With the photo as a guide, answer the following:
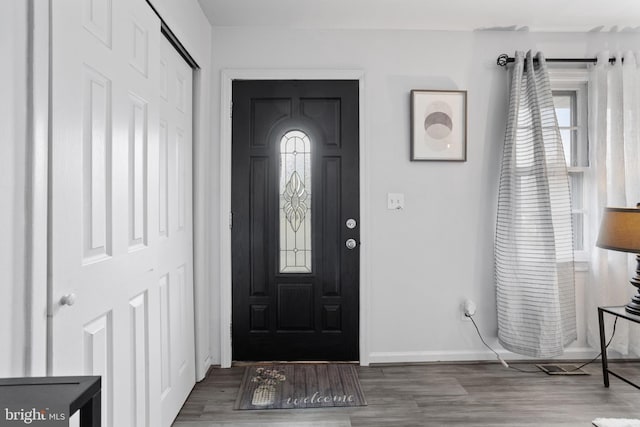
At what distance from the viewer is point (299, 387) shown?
8.43 feet

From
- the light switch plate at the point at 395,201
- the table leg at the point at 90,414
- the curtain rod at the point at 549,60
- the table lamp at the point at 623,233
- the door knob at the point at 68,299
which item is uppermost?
the curtain rod at the point at 549,60

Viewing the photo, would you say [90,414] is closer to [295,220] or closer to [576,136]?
[295,220]

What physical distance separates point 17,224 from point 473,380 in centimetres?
264

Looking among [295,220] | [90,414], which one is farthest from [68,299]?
[295,220]

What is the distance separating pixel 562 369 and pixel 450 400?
3.31 feet

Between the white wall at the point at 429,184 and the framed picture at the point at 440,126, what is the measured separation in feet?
0.21

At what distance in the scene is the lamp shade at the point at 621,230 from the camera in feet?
7.66

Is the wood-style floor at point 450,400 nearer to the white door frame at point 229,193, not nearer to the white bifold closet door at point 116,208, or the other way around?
the white door frame at point 229,193

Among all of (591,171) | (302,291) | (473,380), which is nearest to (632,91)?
(591,171)

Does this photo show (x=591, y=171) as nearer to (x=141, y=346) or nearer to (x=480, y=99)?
(x=480, y=99)

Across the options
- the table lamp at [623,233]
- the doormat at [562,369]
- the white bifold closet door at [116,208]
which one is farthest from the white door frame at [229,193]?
Result: the table lamp at [623,233]

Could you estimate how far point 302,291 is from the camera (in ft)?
9.74

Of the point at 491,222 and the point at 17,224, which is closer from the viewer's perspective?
the point at 17,224

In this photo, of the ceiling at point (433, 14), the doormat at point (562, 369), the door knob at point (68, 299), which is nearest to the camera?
the door knob at point (68, 299)
